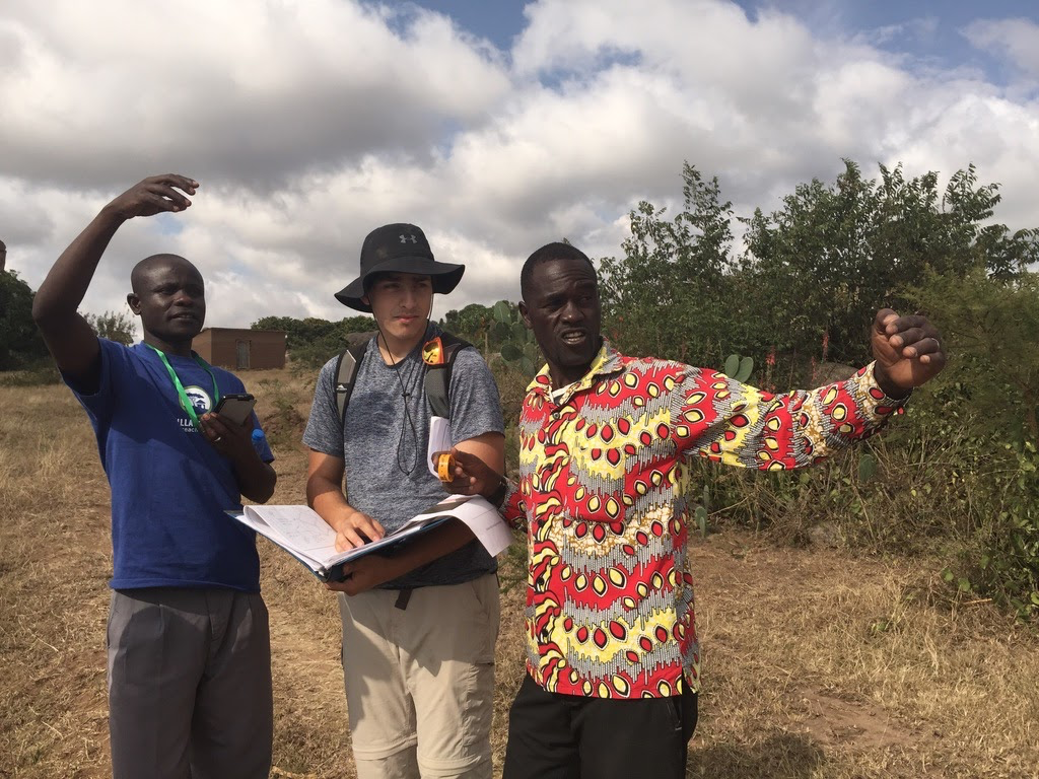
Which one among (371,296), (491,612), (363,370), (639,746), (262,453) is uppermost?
(371,296)

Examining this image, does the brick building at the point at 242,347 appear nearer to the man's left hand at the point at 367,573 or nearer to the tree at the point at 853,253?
the tree at the point at 853,253

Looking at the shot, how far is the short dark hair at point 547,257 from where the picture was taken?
6.63ft

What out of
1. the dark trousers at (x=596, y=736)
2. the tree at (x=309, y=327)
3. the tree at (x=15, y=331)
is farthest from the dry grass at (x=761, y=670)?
the tree at (x=309, y=327)

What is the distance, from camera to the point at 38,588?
5.52 metres

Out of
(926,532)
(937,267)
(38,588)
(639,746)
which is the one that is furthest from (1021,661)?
(38,588)

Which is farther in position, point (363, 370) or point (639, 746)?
point (363, 370)

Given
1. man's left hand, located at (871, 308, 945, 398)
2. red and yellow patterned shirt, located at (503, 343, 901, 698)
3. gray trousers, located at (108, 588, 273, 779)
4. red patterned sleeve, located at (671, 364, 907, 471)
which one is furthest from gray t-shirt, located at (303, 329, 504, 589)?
man's left hand, located at (871, 308, 945, 398)

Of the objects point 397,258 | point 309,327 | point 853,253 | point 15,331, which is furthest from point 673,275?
point 309,327

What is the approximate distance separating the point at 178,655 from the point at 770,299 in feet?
23.5

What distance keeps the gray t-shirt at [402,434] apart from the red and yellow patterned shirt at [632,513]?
313 millimetres

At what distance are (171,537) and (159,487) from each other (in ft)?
0.46

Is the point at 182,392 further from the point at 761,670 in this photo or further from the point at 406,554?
the point at 761,670

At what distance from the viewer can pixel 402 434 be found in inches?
88.1

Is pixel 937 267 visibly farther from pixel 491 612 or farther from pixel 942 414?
pixel 491 612
